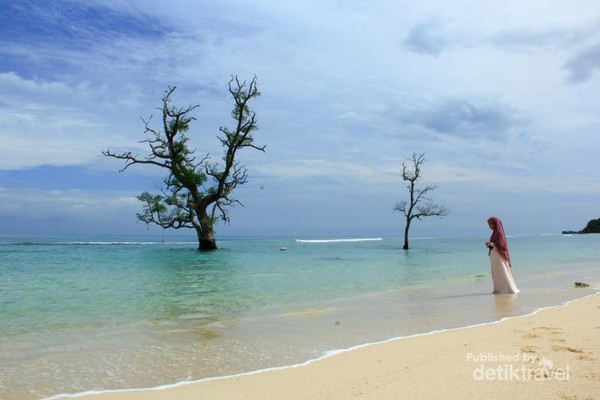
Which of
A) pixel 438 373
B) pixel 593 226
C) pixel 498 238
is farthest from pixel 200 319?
pixel 593 226

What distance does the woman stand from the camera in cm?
1264

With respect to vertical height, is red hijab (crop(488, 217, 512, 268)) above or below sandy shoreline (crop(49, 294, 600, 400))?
above

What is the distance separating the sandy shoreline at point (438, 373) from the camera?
13.8 feet

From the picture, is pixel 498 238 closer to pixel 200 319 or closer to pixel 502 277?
pixel 502 277

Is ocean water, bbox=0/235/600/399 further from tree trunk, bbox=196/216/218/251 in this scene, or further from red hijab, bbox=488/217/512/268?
tree trunk, bbox=196/216/218/251

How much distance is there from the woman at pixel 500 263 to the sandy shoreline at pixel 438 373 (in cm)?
611

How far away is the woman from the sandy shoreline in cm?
611

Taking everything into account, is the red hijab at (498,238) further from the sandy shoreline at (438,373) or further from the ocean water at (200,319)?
the sandy shoreline at (438,373)

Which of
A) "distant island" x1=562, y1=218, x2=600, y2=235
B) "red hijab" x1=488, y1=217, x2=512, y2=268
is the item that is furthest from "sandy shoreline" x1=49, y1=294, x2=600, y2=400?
"distant island" x1=562, y1=218, x2=600, y2=235

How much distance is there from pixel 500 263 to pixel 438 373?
897 centimetres

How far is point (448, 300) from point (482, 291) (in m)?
2.54

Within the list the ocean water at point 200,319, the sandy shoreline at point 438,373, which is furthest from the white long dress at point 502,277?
the sandy shoreline at point 438,373

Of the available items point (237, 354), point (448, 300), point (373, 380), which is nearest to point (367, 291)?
point (448, 300)

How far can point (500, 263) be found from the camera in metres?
12.8
